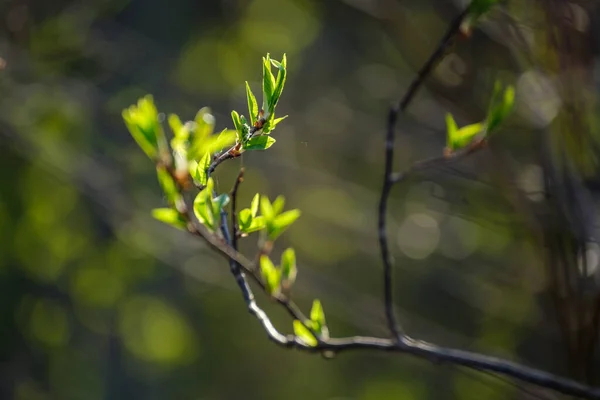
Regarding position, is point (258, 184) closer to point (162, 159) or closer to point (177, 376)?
point (177, 376)

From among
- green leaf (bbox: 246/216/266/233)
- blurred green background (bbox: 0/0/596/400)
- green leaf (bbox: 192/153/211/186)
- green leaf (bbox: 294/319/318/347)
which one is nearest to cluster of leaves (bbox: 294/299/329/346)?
green leaf (bbox: 294/319/318/347)

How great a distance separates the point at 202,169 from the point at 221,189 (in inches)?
60.7

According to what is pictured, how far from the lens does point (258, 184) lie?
2.77 meters

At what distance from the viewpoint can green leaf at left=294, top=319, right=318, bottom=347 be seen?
700mm

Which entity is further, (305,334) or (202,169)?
(305,334)

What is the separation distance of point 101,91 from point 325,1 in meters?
0.96

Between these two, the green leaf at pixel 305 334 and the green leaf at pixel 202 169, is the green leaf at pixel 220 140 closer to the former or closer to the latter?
the green leaf at pixel 202 169

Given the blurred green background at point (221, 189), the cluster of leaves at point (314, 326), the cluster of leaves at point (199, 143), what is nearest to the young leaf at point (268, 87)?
the cluster of leaves at point (199, 143)

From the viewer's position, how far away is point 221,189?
2080mm

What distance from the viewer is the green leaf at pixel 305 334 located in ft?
2.30

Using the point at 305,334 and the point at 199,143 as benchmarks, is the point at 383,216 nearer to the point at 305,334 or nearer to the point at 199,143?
the point at 305,334

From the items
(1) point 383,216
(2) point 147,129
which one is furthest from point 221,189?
(2) point 147,129

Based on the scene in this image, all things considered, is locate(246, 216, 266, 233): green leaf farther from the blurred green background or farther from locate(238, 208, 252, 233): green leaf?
the blurred green background

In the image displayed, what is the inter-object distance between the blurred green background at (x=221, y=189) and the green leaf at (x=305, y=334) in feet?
3.00
